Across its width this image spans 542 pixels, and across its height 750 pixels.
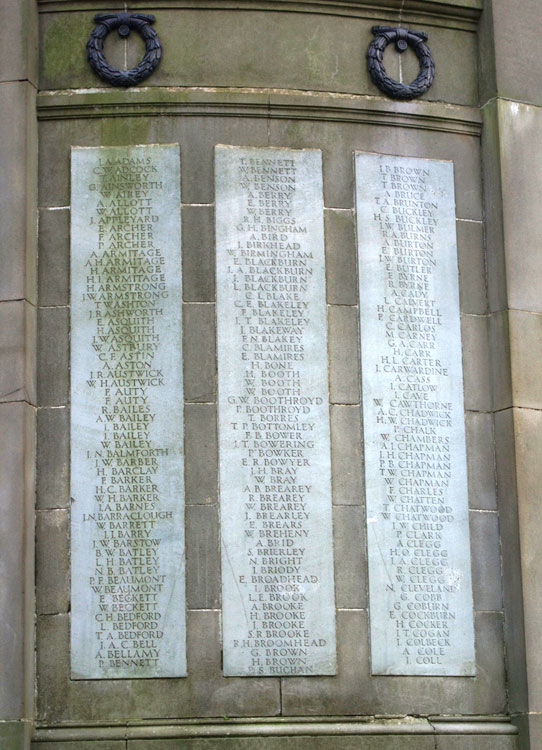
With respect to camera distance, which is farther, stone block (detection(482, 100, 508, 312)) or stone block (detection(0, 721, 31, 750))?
stone block (detection(482, 100, 508, 312))

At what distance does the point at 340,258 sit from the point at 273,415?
1.90 metres

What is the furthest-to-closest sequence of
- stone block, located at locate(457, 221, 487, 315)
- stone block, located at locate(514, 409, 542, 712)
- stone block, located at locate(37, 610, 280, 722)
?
stone block, located at locate(457, 221, 487, 315) → stone block, located at locate(514, 409, 542, 712) → stone block, located at locate(37, 610, 280, 722)

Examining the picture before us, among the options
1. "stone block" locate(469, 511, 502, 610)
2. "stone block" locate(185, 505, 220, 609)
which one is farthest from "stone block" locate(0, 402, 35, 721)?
"stone block" locate(469, 511, 502, 610)

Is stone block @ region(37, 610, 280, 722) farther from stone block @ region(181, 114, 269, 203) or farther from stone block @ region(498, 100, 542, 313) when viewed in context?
stone block @ region(498, 100, 542, 313)

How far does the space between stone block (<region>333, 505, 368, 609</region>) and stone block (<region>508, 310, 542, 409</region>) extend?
213 cm

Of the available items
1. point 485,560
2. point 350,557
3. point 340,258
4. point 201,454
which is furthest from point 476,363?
point 201,454

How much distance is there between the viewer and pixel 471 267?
53.2ft

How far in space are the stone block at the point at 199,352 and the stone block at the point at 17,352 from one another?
159 centimetres

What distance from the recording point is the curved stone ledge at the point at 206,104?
627 inches

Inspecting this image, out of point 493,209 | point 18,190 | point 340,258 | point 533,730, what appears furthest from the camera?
point 493,209

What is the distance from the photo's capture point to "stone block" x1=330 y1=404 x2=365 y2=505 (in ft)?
50.0

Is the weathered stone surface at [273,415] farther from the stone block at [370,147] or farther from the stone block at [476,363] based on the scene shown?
the stone block at [476,363]

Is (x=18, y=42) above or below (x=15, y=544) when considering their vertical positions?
above

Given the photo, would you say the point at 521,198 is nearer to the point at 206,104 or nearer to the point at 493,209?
the point at 493,209
